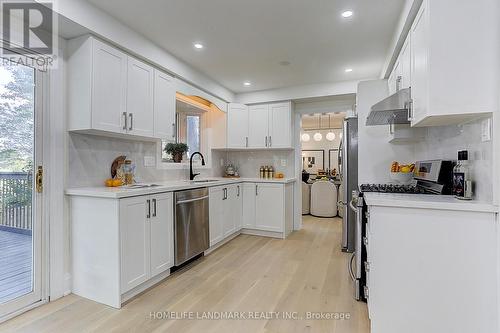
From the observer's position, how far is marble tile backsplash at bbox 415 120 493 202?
148 cm

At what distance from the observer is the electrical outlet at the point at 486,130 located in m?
1.48

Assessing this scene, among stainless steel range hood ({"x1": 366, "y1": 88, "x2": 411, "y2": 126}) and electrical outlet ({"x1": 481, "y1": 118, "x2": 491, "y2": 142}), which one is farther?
stainless steel range hood ({"x1": 366, "y1": 88, "x2": 411, "y2": 126})

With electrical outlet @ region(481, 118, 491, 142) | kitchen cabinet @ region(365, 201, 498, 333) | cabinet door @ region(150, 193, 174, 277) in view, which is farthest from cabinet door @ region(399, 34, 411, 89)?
cabinet door @ region(150, 193, 174, 277)

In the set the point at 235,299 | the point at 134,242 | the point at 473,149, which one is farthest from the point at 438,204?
the point at 134,242

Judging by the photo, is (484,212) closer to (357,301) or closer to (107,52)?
(357,301)

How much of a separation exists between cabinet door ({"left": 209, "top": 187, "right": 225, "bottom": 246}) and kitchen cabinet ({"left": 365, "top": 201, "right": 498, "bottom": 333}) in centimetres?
224

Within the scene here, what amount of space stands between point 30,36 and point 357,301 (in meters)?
3.70

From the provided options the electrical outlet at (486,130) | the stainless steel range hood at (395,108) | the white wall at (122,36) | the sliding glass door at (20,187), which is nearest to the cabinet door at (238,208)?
the white wall at (122,36)

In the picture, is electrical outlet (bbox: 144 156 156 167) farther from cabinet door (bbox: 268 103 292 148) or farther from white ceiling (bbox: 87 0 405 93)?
Answer: cabinet door (bbox: 268 103 292 148)

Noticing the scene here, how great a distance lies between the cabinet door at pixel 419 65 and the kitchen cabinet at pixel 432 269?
0.70 meters

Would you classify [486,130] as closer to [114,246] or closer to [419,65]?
[419,65]

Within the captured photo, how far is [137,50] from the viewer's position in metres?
2.69

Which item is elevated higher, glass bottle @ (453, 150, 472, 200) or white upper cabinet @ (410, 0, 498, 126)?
white upper cabinet @ (410, 0, 498, 126)

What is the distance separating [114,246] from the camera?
7.00ft
